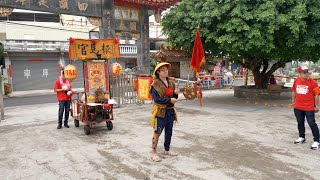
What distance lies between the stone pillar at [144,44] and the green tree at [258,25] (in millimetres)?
4293

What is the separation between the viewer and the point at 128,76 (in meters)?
11.7

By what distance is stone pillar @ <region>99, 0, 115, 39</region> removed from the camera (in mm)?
12742

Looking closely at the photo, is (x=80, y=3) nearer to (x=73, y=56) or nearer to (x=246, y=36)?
(x=73, y=56)

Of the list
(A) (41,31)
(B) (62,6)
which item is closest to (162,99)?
(B) (62,6)

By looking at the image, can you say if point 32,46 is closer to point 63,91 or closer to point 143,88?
point 143,88

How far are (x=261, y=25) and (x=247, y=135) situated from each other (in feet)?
13.9

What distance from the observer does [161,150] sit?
5.58 m

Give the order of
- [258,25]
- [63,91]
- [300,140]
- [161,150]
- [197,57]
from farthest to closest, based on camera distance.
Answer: [258,25] < [63,91] < [197,57] < [300,140] < [161,150]

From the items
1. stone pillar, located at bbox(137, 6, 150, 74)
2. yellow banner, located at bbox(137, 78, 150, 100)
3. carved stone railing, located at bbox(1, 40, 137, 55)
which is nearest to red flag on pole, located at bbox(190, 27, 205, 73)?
yellow banner, located at bbox(137, 78, 150, 100)

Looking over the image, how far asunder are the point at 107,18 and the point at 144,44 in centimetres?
268

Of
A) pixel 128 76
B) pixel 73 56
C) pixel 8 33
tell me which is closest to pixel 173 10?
pixel 128 76

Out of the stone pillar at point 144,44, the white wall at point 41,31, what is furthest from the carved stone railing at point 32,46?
the stone pillar at point 144,44

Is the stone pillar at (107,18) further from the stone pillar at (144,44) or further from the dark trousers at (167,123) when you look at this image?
the dark trousers at (167,123)

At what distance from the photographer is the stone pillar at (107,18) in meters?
12.7
